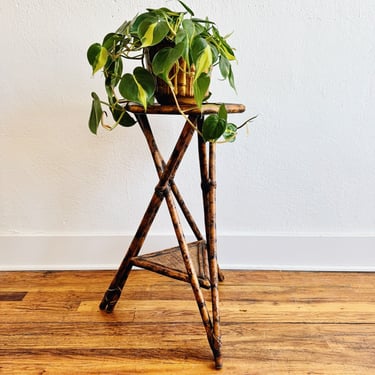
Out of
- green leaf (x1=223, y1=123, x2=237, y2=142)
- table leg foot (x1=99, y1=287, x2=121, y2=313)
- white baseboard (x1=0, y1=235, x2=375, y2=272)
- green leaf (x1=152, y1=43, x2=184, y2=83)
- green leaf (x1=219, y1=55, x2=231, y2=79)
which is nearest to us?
green leaf (x1=152, y1=43, x2=184, y2=83)

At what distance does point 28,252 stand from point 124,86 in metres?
0.88

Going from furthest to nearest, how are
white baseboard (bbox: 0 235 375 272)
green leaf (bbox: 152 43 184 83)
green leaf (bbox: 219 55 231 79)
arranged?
white baseboard (bbox: 0 235 375 272) → green leaf (bbox: 219 55 231 79) → green leaf (bbox: 152 43 184 83)

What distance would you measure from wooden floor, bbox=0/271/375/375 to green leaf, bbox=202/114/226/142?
1.87 feet

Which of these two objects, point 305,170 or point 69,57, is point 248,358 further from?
point 69,57

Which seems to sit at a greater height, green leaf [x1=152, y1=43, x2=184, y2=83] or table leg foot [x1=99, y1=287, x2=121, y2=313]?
green leaf [x1=152, y1=43, x2=184, y2=83]

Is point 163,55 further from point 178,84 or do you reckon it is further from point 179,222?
point 179,222

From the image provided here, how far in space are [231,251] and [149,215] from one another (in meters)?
0.51

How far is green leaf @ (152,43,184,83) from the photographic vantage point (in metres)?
0.81

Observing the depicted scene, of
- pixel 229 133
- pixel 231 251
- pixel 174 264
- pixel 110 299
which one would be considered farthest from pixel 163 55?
pixel 231 251

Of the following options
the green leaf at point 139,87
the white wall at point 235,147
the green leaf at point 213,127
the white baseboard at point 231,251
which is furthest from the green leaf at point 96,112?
the white baseboard at point 231,251

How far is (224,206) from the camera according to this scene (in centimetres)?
144

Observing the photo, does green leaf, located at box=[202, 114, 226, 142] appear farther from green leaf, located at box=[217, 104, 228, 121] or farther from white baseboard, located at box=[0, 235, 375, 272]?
white baseboard, located at box=[0, 235, 375, 272]

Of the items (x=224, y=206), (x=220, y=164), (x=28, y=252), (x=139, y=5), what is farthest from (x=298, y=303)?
(x=139, y=5)

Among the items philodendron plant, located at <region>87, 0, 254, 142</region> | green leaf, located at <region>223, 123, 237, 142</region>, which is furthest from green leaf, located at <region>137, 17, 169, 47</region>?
green leaf, located at <region>223, 123, 237, 142</region>
